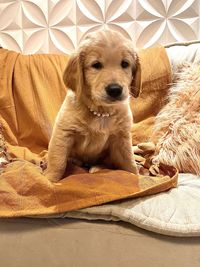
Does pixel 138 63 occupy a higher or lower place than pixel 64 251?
higher

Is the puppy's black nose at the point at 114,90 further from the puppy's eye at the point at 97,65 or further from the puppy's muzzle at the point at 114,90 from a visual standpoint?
the puppy's eye at the point at 97,65

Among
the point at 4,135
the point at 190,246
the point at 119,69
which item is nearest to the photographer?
the point at 190,246

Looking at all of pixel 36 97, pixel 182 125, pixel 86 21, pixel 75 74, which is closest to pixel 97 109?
pixel 75 74

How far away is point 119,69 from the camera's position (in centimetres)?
132

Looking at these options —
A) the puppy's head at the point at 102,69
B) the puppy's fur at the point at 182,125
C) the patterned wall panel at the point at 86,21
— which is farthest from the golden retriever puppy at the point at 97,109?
the patterned wall panel at the point at 86,21

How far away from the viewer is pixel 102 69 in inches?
51.1

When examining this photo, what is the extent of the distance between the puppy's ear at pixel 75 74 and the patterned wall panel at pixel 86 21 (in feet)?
3.49

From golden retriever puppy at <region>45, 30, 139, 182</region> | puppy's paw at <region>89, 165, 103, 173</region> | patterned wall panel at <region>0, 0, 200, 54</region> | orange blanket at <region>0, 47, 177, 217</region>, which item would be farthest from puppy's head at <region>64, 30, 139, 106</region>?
patterned wall panel at <region>0, 0, 200, 54</region>

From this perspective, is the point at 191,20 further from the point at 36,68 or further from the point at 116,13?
the point at 36,68

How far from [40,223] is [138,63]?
0.70 m

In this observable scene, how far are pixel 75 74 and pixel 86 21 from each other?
1.12 meters

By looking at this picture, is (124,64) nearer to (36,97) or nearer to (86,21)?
(36,97)

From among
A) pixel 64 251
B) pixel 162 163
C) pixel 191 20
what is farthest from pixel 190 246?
pixel 191 20

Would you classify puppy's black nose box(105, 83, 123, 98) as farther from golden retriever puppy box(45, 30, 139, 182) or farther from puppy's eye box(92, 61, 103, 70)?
puppy's eye box(92, 61, 103, 70)
